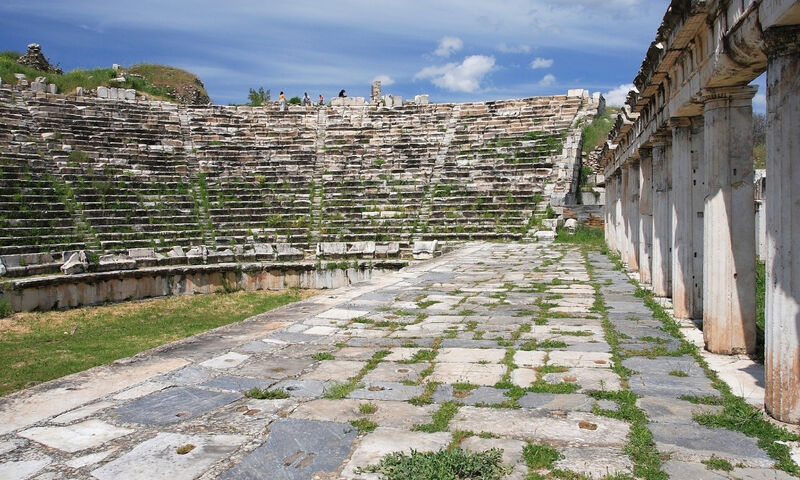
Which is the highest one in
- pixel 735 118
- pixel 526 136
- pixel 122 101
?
pixel 122 101

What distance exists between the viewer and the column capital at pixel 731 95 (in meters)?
5.28

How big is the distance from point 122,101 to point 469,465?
82.5 feet

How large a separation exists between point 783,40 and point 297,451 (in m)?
3.67

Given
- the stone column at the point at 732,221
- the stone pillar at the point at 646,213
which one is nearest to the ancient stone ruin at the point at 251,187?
the stone pillar at the point at 646,213

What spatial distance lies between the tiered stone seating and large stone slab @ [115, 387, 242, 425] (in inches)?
493

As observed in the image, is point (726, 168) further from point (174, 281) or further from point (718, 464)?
point (174, 281)

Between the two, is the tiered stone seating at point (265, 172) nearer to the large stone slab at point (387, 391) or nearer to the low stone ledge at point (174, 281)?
the low stone ledge at point (174, 281)

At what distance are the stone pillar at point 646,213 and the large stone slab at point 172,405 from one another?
7373 millimetres

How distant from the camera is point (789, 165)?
3812 mm

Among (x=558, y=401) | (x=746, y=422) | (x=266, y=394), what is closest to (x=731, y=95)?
(x=746, y=422)

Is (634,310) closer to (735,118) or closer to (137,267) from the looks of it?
(735,118)

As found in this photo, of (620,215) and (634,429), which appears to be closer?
(634,429)

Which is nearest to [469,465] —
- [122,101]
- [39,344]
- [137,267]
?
[39,344]

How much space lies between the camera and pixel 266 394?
465cm
